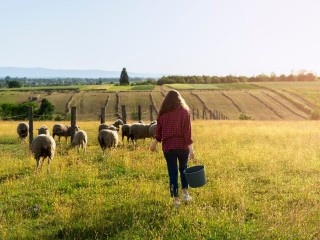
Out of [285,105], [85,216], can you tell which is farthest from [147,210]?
[285,105]

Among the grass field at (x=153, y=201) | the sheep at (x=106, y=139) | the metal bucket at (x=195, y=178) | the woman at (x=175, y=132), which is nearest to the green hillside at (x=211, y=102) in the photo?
the sheep at (x=106, y=139)

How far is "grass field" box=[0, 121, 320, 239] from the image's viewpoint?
693 cm

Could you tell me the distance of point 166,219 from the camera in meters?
7.44

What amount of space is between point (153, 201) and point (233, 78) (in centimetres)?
15982

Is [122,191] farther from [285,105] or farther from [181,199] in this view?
[285,105]

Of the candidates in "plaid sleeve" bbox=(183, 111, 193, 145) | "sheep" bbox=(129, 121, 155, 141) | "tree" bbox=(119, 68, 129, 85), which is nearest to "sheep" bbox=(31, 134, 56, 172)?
"plaid sleeve" bbox=(183, 111, 193, 145)

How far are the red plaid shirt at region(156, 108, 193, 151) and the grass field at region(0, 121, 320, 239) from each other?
1305 mm

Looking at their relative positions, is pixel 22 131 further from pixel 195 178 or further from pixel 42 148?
pixel 195 178

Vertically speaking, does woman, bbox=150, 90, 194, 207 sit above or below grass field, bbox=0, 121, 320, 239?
above

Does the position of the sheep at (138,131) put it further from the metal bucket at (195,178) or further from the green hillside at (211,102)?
the green hillside at (211,102)

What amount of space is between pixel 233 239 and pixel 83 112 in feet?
248

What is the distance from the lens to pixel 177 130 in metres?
8.23

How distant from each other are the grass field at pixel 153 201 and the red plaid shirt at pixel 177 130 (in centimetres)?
130

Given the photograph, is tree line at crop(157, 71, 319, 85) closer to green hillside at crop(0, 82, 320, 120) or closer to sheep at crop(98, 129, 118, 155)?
green hillside at crop(0, 82, 320, 120)
